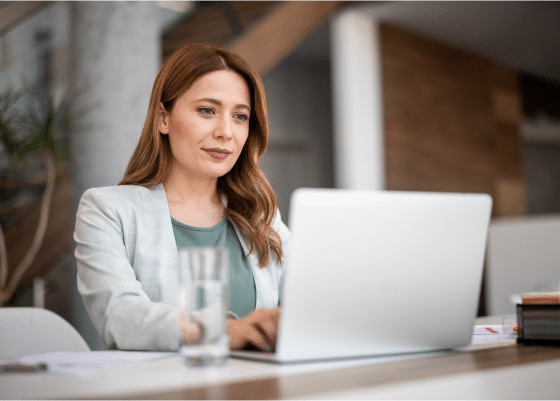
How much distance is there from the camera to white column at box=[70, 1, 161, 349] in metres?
3.67

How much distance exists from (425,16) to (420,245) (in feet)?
16.0

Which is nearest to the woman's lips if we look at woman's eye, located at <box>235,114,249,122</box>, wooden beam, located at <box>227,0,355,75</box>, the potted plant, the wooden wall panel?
woman's eye, located at <box>235,114,249,122</box>

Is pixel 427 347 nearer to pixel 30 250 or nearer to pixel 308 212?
pixel 308 212

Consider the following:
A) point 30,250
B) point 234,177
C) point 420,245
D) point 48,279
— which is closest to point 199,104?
point 234,177

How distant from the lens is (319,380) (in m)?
0.76

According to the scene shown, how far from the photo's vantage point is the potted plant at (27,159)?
334cm

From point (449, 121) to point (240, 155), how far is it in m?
4.50

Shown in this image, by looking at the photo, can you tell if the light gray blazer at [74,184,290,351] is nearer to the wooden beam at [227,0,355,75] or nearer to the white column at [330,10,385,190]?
the wooden beam at [227,0,355,75]

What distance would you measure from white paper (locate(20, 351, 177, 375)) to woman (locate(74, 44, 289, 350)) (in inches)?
9.4

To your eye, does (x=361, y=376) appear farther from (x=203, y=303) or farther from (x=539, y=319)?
(x=539, y=319)

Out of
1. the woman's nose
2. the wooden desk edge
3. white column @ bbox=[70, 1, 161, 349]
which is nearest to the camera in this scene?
the wooden desk edge

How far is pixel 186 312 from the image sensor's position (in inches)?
34.0

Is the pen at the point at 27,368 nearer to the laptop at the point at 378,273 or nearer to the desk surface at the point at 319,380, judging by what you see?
the desk surface at the point at 319,380

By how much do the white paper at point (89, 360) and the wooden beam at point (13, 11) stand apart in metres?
3.44
